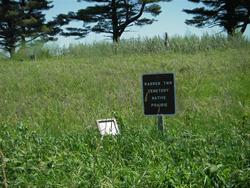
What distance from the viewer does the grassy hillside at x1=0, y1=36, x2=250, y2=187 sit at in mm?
3412

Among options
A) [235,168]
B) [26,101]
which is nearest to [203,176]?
[235,168]

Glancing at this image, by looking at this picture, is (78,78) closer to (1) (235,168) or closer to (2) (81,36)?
(1) (235,168)

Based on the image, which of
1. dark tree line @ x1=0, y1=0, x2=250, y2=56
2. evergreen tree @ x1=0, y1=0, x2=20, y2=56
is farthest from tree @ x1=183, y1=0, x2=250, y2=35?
evergreen tree @ x1=0, y1=0, x2=20, y2=56

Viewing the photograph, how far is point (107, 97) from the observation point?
7.37 m

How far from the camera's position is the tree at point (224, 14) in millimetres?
29623

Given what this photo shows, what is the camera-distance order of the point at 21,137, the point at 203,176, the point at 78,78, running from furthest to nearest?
the point at 78,78 → the point at 21,137 → the point at 203,176

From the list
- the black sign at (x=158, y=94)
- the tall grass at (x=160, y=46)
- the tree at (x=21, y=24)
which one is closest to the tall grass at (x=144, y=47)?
the tall grass at (x=160, y=46)

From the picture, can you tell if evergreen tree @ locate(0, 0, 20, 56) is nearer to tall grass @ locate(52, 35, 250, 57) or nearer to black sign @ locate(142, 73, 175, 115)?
tall grass @ locate(52, 35, 250, 57)

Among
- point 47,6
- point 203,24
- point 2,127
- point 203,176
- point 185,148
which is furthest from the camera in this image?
point 47,6

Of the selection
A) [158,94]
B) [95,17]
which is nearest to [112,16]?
[95,17]

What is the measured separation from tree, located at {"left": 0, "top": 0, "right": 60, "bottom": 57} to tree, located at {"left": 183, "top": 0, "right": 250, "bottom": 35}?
31.5 feet

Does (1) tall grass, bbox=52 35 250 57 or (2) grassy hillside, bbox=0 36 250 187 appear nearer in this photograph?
(2) grassy hillside, bbox=0 36 250 187

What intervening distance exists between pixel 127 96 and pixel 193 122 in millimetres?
2018

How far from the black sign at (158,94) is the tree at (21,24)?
28.6 m
